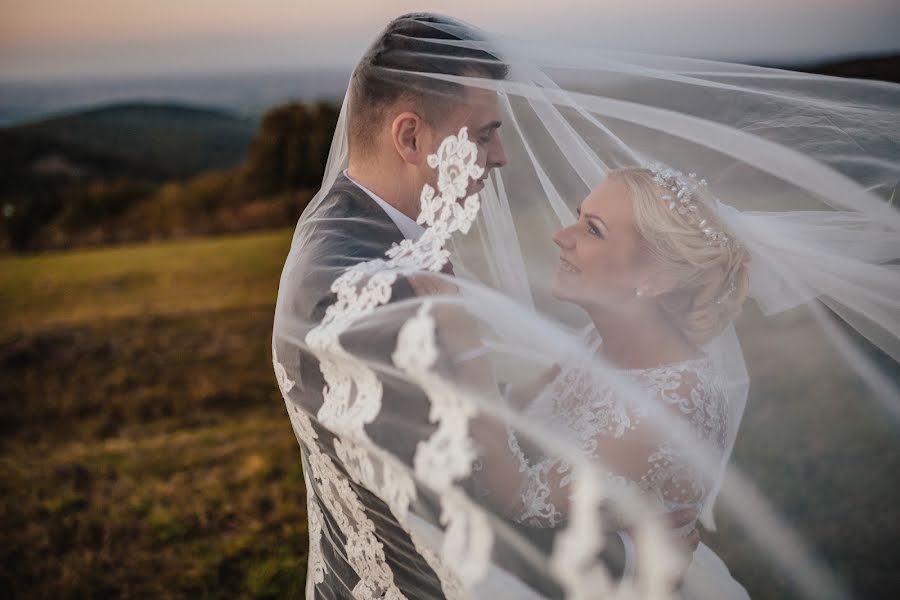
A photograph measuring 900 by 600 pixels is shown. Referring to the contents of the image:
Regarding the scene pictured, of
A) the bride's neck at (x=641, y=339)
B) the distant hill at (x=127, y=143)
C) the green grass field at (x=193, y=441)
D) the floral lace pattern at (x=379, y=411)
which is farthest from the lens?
the distant hill at (x=127, y=143)

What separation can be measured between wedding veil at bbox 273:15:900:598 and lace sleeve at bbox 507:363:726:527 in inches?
0.9

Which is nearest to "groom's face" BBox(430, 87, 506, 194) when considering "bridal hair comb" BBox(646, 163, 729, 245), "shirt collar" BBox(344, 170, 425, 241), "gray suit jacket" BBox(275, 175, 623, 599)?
"shirt collar" BBox(344, 170, 425, 241)

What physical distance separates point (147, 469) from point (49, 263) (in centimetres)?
299

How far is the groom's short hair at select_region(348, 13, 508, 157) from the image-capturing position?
191 cm

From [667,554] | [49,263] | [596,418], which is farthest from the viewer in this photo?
[49,263]

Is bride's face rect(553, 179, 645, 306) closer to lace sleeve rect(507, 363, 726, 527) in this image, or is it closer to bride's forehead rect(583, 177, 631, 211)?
bride's forehead rect(583, 177, 631, 211)

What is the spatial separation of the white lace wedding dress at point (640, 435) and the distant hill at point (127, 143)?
5676 millimetres

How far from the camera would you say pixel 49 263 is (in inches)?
255

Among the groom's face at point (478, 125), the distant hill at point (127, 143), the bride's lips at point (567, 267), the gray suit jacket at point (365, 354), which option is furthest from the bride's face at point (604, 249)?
the distant hill at point (127, 143)

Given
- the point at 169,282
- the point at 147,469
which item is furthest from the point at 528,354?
the point at 169,282

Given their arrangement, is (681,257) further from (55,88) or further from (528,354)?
(55,88)

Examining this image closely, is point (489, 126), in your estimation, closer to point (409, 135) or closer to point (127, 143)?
point (409, 135)

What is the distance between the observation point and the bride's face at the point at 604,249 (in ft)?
7.05

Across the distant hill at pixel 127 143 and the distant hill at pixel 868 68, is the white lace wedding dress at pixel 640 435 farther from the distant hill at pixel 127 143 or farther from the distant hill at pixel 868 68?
the distant hill at pixel 127 143
